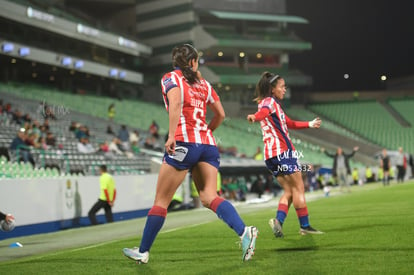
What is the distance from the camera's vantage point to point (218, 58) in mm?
68500

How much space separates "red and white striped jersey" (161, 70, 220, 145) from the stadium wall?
10.3m

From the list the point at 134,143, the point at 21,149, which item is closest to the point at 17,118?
the point at 134,143

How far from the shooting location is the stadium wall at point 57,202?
16891 millimetres

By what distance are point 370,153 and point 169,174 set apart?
5238 cm

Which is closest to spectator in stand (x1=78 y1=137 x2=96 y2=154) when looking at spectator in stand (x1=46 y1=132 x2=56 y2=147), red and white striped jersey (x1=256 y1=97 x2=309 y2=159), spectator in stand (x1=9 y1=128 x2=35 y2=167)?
spectator in stand (x1=46 y1=132 x2=56 y2=147)

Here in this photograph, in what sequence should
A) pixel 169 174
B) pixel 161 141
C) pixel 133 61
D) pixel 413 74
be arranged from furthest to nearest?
pixel 413 74 < pixel 133 61 < pixel 161 141 < pixel 169 174

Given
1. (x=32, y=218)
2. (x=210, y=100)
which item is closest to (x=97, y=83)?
(x=32, y=218)

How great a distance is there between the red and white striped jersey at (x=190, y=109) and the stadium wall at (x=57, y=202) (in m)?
10.3

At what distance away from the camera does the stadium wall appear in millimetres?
16891

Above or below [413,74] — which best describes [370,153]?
below

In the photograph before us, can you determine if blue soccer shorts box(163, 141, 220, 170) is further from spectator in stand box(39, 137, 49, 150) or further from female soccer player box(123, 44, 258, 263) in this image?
spectator in stand box(39, 137, 49, 150)

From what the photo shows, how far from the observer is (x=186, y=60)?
23.0 feet

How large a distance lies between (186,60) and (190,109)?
51 centimetres

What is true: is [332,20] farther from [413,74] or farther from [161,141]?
[161,141]
